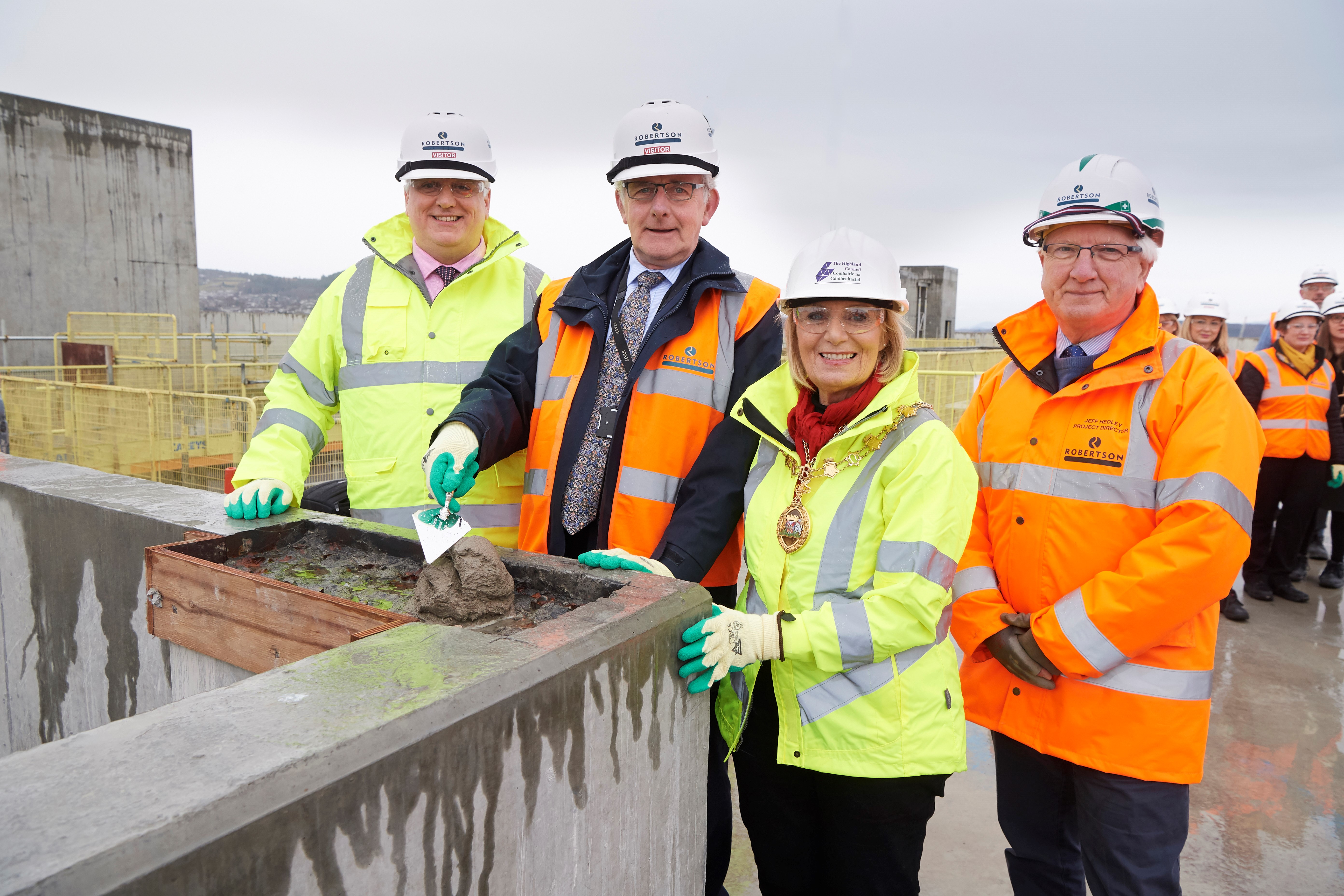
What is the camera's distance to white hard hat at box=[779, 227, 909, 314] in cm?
215

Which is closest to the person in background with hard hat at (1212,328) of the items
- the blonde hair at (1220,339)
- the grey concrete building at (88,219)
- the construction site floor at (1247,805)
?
the blonde hair at (1220,339)

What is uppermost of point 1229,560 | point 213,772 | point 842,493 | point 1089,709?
point 842,493

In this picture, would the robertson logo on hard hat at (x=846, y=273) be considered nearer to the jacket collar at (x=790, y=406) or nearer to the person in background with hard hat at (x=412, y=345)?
the jacket collar at (x=790, y=406)

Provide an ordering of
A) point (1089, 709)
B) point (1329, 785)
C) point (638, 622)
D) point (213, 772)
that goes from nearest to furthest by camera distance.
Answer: point (213, 772) → point (638, 622) → point (1089, 709) → point (1329, 785)

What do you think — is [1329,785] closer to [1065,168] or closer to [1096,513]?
[1096,513]

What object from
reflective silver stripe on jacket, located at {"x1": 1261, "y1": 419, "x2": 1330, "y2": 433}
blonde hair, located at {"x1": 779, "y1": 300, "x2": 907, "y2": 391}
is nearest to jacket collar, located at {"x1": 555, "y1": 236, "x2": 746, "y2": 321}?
blonde hair, located at {"x1": 779, "y1": 300, "x2": 907, "y2": 391}

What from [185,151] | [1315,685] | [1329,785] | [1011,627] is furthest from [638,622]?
[185,151]

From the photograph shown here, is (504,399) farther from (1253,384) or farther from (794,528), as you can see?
Answer: (1253,384)

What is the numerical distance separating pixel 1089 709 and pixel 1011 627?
0.28 meters

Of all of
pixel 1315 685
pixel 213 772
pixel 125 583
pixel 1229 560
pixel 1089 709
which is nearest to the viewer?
pixel 213 772

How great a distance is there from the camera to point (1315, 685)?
496 centimetres

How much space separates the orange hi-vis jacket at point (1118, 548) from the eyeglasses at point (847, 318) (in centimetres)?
58

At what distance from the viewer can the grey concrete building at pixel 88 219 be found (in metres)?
17.3

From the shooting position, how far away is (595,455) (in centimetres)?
269
